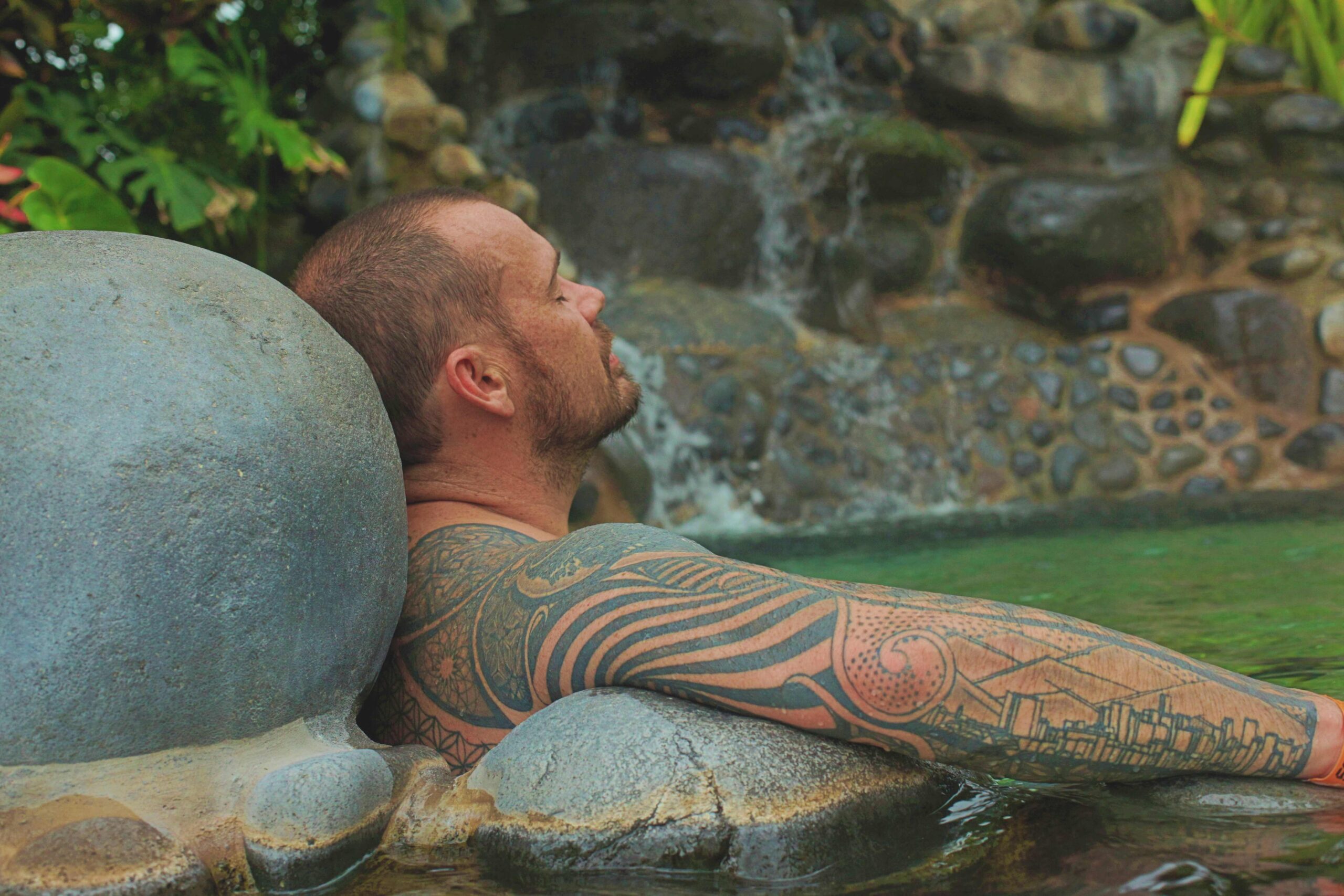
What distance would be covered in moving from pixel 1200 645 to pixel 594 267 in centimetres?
443

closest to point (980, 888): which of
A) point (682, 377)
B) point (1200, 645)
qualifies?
point (1200, 645)

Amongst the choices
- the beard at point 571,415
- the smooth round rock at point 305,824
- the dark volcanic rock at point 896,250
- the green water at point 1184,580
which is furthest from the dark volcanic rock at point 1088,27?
the smooth round rock at point 305,824

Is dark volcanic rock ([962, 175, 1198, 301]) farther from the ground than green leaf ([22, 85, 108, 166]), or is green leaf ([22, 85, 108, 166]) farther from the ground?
dark volcanic rock ([962, 175, 1198, 301])

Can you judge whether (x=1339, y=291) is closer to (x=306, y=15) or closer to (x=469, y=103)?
(x=469, y=103)

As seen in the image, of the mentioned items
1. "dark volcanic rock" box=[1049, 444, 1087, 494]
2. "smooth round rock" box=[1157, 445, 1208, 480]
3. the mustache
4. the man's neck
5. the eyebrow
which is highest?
the eyebrow

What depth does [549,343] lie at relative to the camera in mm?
2389

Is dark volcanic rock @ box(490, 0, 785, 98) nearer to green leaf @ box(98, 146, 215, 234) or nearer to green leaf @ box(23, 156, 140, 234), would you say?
green leaf @ box(98, 146, 215, 234)

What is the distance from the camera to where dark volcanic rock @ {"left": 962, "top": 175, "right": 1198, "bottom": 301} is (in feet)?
21.9

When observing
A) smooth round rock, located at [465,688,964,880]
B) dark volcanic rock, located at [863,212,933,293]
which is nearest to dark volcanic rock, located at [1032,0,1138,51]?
dark volcanic rock, located at [863,212,933,293]

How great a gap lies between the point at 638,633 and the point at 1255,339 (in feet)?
18.9

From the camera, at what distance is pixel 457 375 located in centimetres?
228

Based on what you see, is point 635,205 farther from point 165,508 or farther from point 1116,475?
point 165,508


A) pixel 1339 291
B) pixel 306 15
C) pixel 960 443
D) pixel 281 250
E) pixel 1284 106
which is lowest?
pixel 960 443

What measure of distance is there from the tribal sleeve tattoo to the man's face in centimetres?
58
